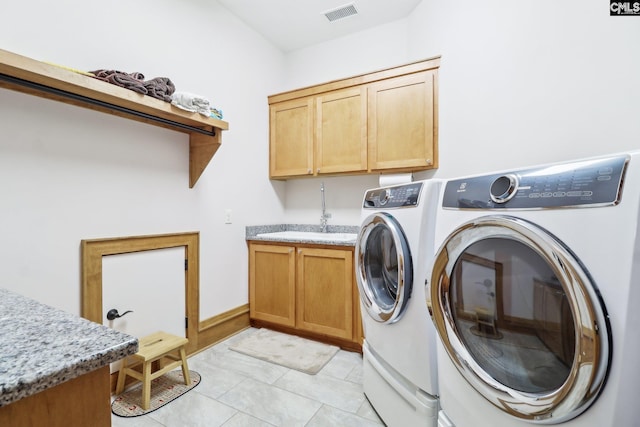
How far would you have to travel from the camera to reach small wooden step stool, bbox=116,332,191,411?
163 centimetres

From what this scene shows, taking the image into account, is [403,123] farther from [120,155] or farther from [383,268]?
[120,155]

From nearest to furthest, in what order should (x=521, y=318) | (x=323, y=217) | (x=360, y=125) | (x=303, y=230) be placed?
(x=521, y=318) < (x=360, y=125) < (x=323, y=217) < (x=303, y=230)

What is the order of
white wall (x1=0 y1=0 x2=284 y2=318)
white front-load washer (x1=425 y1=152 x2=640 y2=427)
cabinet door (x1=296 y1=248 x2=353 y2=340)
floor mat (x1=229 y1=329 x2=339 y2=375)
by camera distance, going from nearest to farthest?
white front-load washer (x1=425 y1=152 x2=640 y2=427), white wall (x1=0 y1=0 x2=284 y2=318), floor mat (x1=229 y1=329 x2=339 y2=375), cabinet door (x1=296 y1=248 x2=353 y2=340)

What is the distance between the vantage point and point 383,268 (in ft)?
5.33

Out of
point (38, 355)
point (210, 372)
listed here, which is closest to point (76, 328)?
point (38, 355)

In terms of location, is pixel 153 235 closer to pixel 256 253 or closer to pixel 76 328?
pixel 256 253

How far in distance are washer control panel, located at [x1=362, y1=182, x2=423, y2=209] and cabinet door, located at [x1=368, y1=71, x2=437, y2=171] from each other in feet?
2.84

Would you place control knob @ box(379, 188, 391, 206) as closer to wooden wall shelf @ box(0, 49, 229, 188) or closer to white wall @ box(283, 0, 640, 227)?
white wall @ box(283, 0, 640, 227)

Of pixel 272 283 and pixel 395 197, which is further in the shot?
pixel 272 283

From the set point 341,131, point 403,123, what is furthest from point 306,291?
point 403,123

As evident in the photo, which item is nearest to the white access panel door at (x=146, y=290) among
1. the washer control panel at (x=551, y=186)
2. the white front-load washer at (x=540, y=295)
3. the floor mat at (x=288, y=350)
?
the floor mat at (x=288, y=350)

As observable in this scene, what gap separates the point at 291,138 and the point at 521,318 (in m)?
2.51

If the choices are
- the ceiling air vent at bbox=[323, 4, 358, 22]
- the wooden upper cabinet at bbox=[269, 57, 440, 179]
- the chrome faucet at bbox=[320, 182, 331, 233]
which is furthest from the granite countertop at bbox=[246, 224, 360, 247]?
the ceiling air vent at bbox=[323, 4, 358, 22]

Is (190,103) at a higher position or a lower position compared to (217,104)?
lower
